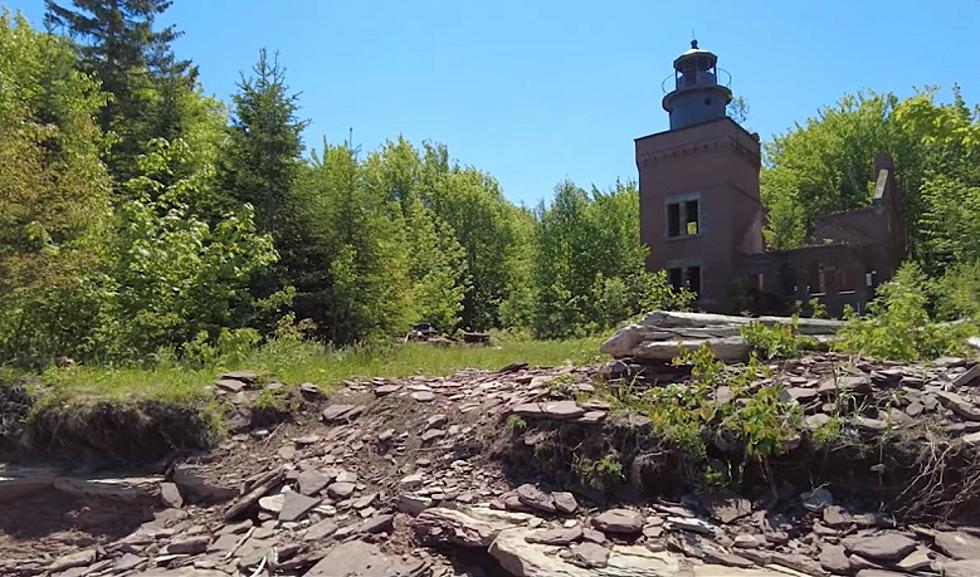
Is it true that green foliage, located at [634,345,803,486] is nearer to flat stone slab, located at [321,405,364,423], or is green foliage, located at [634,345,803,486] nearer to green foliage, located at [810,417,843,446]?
green foliage, located at [810,417,843,446]

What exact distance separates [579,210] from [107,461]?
22883mm

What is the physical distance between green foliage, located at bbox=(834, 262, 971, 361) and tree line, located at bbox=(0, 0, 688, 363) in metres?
7.41

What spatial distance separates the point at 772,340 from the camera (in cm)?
545

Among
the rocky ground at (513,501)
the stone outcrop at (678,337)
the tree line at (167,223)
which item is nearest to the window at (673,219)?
the tree line at (167,223)

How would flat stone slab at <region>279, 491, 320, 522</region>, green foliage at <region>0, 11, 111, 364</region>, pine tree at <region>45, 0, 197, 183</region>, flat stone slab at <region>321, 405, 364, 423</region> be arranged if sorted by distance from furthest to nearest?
pine tree at <region>45, 0, 197, 183</region>, green foliage at <region>0, 11, 111, 364</region>, flat stone slab at <region>321, 405, 364, 423</region>, flat stone slab at <region>279, 491, 320, 522</region>

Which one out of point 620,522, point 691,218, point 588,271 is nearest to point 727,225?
point 691,218

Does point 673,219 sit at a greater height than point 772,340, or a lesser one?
greater

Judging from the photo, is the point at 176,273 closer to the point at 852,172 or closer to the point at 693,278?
the point at 693,278

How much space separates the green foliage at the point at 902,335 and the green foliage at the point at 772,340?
48cm

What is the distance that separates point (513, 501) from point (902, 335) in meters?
3.92

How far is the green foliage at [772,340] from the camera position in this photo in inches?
214

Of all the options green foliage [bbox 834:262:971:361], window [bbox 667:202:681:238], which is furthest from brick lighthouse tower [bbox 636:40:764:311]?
green foliage [bbox 834:262:971:361]

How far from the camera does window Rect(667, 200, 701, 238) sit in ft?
82.2

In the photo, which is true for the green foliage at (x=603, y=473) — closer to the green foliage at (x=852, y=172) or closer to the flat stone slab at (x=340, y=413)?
the flat stone slab at (x=340, y=413)
